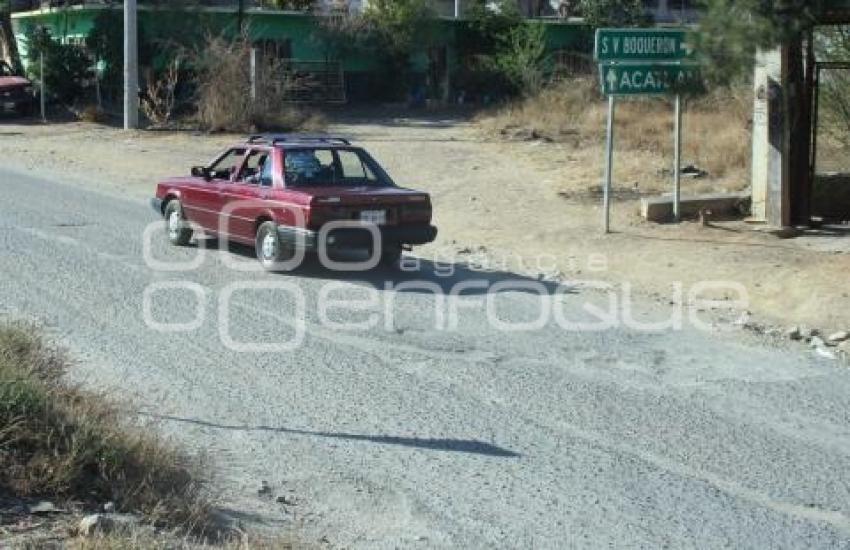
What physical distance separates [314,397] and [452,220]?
1027 cm

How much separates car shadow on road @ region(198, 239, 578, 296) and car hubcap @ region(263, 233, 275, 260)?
0.83ft

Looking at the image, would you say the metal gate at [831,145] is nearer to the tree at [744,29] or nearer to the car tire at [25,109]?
the tree at [744,29]

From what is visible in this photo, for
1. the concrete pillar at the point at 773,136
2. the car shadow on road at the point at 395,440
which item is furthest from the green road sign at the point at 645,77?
the car shadow on road at the point at 395,440

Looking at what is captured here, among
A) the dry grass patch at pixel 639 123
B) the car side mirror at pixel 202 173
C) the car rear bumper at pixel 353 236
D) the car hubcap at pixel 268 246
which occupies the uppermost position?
the dry grass patch at pixel 639 123

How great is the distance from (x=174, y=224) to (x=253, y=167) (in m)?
1.54

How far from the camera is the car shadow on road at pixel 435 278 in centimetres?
1245

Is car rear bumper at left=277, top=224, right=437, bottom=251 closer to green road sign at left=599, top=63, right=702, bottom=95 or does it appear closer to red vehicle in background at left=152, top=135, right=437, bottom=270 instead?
red vehicle in background at left=152, top=135, right=437, bottom=270

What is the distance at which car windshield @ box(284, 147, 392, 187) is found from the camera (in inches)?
517

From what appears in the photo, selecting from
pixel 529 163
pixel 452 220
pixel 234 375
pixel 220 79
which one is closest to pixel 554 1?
pixel 220 79

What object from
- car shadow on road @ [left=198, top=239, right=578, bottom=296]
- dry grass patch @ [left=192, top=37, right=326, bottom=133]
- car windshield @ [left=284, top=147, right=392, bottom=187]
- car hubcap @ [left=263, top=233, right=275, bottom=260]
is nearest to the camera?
car shadow on road @ [left=198, top=239, right=578, bottom=296]

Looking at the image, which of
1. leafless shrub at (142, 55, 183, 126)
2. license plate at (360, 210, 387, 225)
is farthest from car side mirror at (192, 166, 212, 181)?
leafless shrub at (142, 55, 183, 126)

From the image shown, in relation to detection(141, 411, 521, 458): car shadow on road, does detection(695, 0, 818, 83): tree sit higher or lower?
higher

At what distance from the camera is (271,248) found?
12.9 meters

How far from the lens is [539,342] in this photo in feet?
32.6
